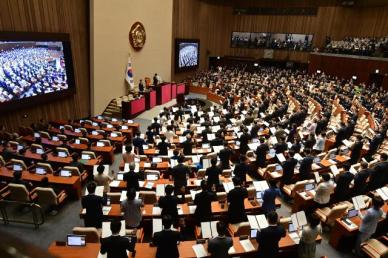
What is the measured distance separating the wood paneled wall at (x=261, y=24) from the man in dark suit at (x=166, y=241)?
854 inches

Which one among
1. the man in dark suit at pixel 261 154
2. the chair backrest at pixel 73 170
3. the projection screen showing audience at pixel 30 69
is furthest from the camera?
the projection screen showing audience at pixel 30 69

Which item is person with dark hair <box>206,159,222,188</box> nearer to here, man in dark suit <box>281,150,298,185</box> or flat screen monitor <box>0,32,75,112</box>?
man in dark suit <box>281,150,298,185</box>

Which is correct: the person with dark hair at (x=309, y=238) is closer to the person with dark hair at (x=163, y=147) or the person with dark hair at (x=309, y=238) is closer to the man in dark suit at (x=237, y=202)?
the man in dark suit at (x=237, y=202)

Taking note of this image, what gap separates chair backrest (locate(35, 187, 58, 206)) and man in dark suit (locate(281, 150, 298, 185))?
21.2 feet

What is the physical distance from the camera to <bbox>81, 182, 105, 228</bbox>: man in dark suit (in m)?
6.45

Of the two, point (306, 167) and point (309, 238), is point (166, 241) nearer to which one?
point (309, 238)

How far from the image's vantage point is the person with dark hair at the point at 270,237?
5477mm

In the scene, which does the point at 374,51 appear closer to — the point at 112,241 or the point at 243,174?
the point at 243,174

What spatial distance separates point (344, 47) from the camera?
86.4 ft

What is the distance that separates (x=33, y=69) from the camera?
13.5m

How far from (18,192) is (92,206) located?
98.5 inches

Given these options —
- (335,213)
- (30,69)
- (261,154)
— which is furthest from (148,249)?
(30,69)

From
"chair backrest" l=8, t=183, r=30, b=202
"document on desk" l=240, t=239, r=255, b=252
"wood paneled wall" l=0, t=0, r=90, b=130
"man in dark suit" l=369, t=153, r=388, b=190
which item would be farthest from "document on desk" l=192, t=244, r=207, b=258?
"wood paneled wall" l=0, t=0, r=90, b=130

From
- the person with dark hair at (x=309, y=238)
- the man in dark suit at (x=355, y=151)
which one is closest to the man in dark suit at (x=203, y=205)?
the person with dark hair at (x=309, y=238)
